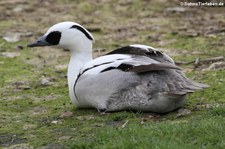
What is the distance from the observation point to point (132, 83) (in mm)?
6645

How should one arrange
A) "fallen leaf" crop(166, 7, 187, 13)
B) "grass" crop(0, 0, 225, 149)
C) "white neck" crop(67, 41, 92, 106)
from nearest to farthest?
"grass" crop(0, 0, 225, 149) → "white neck" crop(67, 41, 92, 106) → "fallen leaf" crop(166, 7, 187, 13)

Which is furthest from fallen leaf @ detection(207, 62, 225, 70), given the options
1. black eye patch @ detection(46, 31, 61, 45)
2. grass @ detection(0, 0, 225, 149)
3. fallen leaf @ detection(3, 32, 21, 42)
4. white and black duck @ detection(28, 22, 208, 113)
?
fallen leaf @ detection(3, 32, 21, 42)

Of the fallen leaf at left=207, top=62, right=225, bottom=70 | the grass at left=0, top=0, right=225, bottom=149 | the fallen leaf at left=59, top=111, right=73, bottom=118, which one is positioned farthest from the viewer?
the fallen leaf at left=207, top=62, right=225, bottom=70

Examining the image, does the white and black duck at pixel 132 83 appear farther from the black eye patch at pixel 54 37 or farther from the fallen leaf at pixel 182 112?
the black eye patch at pixel 54 37

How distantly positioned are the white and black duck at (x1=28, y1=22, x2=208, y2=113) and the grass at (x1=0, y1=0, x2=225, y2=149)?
0.41ft

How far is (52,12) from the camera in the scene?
1391cm

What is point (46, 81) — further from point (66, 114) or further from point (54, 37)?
point (66, 114)

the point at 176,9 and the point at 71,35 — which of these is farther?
the point at 176,9

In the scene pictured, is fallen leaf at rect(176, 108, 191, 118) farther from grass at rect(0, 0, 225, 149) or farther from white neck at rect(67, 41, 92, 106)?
white neck at rect(67, 41, 92, 106)

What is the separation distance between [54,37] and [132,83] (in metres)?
1.37

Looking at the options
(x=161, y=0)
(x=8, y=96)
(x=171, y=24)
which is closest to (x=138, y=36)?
(x=171, y=24)

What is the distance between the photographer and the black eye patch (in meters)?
7.53

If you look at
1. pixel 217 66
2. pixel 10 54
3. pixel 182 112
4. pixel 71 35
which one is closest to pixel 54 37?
pixel 71 35

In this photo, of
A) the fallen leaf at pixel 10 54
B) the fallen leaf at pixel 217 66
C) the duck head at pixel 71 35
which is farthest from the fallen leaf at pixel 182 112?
the fallen leaf at pixel 10 54
